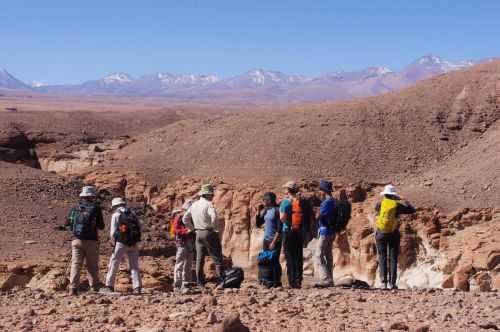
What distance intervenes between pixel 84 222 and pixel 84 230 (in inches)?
4.2

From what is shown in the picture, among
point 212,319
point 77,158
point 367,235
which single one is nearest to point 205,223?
point 212,319

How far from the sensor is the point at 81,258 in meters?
10.1

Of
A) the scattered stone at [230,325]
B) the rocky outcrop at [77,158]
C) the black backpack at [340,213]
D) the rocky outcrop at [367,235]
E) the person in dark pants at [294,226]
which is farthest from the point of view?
the rocky outcrop at [77,158]

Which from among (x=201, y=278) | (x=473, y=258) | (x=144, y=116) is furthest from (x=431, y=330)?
(x=144, y=116)

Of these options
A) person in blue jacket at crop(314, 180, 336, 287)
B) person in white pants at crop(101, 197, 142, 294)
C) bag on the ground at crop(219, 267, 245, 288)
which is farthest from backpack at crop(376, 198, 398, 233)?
person in white pants at crop(101, 197, 142, 294)

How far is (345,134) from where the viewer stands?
24.0 metres

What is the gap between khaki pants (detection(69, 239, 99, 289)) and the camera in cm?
995

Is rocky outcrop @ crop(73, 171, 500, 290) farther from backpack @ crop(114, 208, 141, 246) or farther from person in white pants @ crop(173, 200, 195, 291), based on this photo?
backpack @ crop(114, 208, 141, 246)

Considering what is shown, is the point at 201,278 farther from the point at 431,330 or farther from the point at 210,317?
the point at 431,330

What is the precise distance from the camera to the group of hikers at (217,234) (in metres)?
9.90

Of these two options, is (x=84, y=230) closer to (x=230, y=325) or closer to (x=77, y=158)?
(x=230, y=325)

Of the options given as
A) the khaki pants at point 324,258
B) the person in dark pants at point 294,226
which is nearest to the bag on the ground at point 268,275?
the person in dark pants at point 294,226

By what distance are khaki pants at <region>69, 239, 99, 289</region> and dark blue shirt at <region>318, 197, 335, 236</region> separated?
10.5ft

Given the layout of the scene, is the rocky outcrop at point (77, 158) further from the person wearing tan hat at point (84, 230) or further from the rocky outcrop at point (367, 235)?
the person wearing tan hat at point (84, 230)
